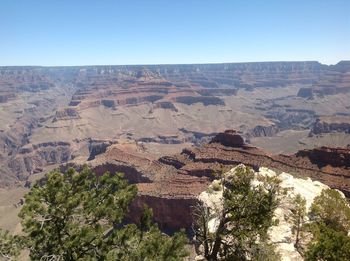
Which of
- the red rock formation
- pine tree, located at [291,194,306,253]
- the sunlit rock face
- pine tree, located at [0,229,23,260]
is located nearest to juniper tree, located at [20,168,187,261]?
pine tree, located at [0,229,23,260]

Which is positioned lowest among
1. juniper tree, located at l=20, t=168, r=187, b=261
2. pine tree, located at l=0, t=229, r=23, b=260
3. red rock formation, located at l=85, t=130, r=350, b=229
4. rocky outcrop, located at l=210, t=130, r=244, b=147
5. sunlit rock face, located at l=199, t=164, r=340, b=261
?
red rock formation, located at l=85, t=130, r=350, b=229

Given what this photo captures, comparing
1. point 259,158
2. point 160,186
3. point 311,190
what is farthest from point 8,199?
point 311,190

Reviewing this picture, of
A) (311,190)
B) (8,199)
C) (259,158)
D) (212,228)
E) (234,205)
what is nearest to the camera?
(234,205)

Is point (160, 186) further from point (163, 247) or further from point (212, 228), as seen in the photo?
point (163, 247)

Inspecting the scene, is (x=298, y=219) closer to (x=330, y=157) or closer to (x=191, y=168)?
(x=330, y=157)

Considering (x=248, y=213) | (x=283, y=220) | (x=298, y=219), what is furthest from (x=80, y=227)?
(x=283, y=220)

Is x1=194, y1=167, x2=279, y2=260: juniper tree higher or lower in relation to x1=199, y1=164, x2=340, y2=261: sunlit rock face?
higher

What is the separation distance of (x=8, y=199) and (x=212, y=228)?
125792 millimetres

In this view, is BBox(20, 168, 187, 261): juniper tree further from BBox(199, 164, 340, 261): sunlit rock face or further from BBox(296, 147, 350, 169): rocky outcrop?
BBox(296, 147, 350, 169): rocky outcrop

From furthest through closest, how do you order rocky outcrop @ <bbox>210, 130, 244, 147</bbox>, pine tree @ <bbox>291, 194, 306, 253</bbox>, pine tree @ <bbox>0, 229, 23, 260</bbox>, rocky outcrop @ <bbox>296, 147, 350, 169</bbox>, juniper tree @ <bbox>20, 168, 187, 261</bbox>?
rocky outcrop @ <bbox>210, 130, 244, 147</bbox>, rocky outcrop @ <bbox>296, 147, 350, 169</bbox>, pine tree @ <bbox>291, 194, 306, 253</bbox>, pine tree @ <bbox>0, 229, 23, 260</bbox>, juniper tree @ <bbox>20, 168, 187, 261</bbox>

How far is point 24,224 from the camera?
22.2 m

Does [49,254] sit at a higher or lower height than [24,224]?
lower

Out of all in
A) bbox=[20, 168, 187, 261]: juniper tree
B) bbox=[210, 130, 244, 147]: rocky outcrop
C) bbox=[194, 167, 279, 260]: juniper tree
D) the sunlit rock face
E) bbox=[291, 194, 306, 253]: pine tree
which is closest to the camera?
bbox=[194, 167, 279, 260]: juniper tree

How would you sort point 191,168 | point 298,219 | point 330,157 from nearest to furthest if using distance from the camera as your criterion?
point 298,219 → point 330,157 → point 191,168
